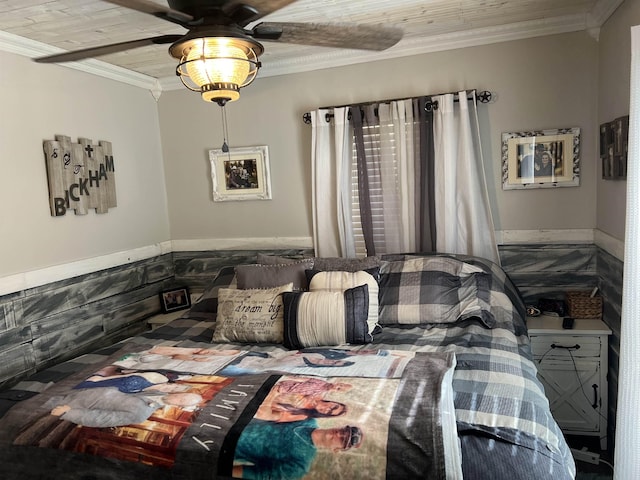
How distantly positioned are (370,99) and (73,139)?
1.87 metres

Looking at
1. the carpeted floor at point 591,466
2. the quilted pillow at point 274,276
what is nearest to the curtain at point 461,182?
the quilted pillow at point 274,276

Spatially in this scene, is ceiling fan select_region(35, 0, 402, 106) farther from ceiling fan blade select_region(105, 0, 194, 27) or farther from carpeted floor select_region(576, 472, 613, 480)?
carpeted floor select_region(576, 472, 613, 480)

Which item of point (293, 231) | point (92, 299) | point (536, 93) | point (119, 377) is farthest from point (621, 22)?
point (92, 299)

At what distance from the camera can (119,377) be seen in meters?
1.97

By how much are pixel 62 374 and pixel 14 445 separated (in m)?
0.61

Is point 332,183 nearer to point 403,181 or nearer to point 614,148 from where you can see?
point 403,181

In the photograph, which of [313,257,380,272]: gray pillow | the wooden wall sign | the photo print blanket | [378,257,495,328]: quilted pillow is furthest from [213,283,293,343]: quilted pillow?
the wooden wall sign

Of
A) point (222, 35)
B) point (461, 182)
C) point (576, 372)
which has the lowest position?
point (576, 372)

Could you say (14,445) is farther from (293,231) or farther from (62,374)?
(293,231)

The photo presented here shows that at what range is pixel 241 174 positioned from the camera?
11.9 ft

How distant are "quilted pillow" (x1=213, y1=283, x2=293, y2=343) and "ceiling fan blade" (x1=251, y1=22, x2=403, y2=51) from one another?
1.28m

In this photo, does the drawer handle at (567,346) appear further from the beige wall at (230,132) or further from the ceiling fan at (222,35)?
the ceiling fan at (222,35)

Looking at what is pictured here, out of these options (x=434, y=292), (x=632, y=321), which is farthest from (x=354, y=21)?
(x=632, y=321)

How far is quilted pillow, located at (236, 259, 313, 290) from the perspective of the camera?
2.77 metres
